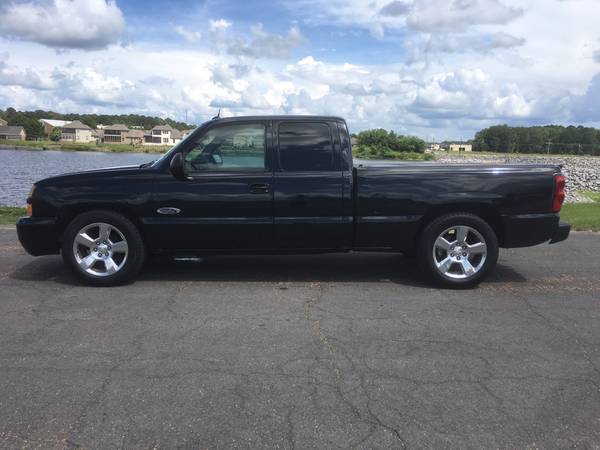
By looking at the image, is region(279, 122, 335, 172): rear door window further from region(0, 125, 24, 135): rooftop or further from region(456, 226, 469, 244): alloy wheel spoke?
region(0, 125, 24, 135): rooftop

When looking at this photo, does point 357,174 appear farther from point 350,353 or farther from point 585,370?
point 585,370

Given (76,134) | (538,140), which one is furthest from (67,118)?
(538,140)

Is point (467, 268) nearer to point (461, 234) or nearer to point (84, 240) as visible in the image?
point (461, 234)

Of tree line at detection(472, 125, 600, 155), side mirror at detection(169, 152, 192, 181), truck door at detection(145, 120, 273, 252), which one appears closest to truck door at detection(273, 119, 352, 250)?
truck door at detection(145, 120, 273, 252)

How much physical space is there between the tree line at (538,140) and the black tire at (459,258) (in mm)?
141106

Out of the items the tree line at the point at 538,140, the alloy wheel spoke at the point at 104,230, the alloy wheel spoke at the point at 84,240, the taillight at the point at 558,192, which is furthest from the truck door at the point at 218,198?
the tree line at the point at 538,140

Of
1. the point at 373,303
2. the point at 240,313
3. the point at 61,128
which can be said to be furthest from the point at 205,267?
the point at 61,128

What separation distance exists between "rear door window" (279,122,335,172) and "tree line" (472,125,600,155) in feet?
464

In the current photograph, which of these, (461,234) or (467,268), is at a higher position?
(461,234)

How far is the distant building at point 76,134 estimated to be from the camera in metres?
113

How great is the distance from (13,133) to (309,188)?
373ft

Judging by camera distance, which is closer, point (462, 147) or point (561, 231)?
point (561, 231)

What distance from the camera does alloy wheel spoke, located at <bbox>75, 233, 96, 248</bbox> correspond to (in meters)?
5.75

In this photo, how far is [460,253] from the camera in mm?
5887
